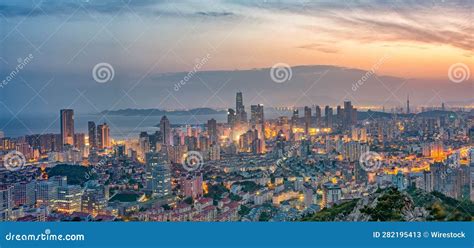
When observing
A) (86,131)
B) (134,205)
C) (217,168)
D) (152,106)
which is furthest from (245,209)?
(86,131)

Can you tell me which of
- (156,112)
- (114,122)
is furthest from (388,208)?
(114,122)

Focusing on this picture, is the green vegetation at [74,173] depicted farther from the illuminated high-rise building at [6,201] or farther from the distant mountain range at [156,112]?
the distant mountain range at [156,112]

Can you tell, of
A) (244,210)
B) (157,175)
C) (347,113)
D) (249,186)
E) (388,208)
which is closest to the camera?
(388,208)

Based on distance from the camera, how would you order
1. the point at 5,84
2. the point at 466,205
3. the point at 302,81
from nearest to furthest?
the point at 466,205
the point at 5,84
the point at 302,81

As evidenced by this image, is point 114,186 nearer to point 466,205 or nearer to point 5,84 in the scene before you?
point 5,84

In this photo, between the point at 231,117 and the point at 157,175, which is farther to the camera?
the point at 231,117

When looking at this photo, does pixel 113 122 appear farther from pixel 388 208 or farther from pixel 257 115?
pixel 388 208
